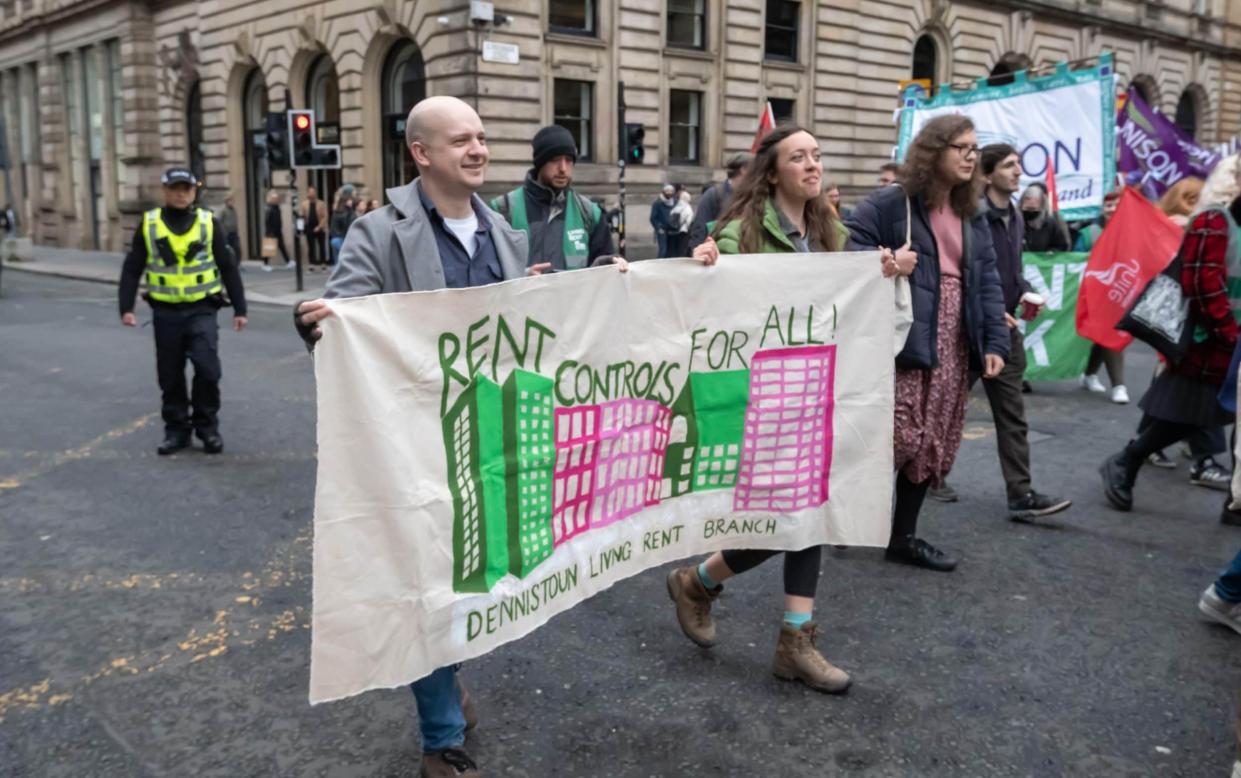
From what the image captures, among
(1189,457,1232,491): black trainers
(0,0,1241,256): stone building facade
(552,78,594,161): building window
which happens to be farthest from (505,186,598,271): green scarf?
(552,78,594,161): building window

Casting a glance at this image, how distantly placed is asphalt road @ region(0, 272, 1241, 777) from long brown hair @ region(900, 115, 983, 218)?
5.25ft

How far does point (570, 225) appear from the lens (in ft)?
17.5

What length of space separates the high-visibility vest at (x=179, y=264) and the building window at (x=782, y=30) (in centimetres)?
2122

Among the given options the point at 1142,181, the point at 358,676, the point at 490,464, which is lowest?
the point at 358,676

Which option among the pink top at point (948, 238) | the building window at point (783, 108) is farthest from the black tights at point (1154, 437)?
the building window at point (783, 108)

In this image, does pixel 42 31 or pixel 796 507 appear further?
pixel 42 31

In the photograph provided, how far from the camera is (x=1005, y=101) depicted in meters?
11.0

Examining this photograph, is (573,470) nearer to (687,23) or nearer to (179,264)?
(179,264)

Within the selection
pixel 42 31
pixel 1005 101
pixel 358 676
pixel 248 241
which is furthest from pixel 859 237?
pixel 42 31

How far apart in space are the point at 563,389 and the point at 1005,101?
9.53m

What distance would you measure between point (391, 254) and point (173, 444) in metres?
4.54

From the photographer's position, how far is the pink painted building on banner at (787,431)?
354 cm

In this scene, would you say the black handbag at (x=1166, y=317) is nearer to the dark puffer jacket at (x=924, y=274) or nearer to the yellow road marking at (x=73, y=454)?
the dark puffer jacket at (x=924, y=274)

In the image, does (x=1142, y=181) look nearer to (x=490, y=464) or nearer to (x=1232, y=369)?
(x=1232, y=369)
